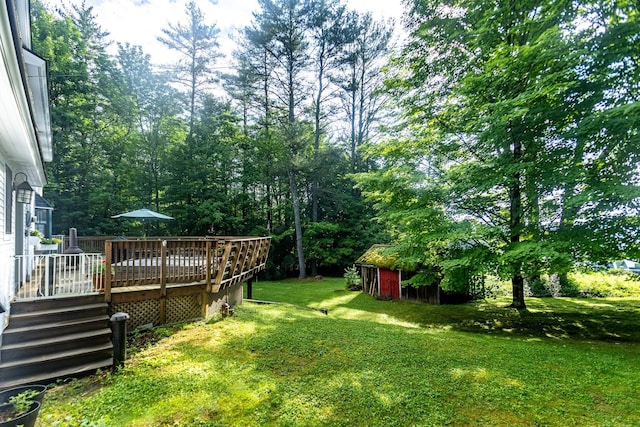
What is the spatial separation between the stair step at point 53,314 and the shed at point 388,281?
9553mm

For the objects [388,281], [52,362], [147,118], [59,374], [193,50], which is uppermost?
[193,50]

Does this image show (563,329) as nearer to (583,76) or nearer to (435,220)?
(435,220)

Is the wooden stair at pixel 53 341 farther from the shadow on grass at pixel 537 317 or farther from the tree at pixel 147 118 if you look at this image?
the tree at pixel 147 118

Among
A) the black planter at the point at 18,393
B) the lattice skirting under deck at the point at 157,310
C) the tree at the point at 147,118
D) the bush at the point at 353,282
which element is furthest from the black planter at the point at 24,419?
the tree at the point at 147,118

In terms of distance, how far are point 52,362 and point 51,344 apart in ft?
0.98

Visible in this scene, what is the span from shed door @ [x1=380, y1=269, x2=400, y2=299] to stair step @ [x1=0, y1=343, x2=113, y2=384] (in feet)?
36.8

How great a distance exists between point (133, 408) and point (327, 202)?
1903 cm

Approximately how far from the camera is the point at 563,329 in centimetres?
779

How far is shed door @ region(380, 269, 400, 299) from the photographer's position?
13.4 meters

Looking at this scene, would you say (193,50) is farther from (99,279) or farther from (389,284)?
(389,284)

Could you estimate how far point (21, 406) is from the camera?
2893mm

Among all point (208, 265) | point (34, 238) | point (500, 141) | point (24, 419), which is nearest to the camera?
point (24, 419)

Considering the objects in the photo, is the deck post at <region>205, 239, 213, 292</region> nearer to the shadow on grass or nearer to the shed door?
the shadow on grass

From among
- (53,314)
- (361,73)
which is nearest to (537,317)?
(53,314)
